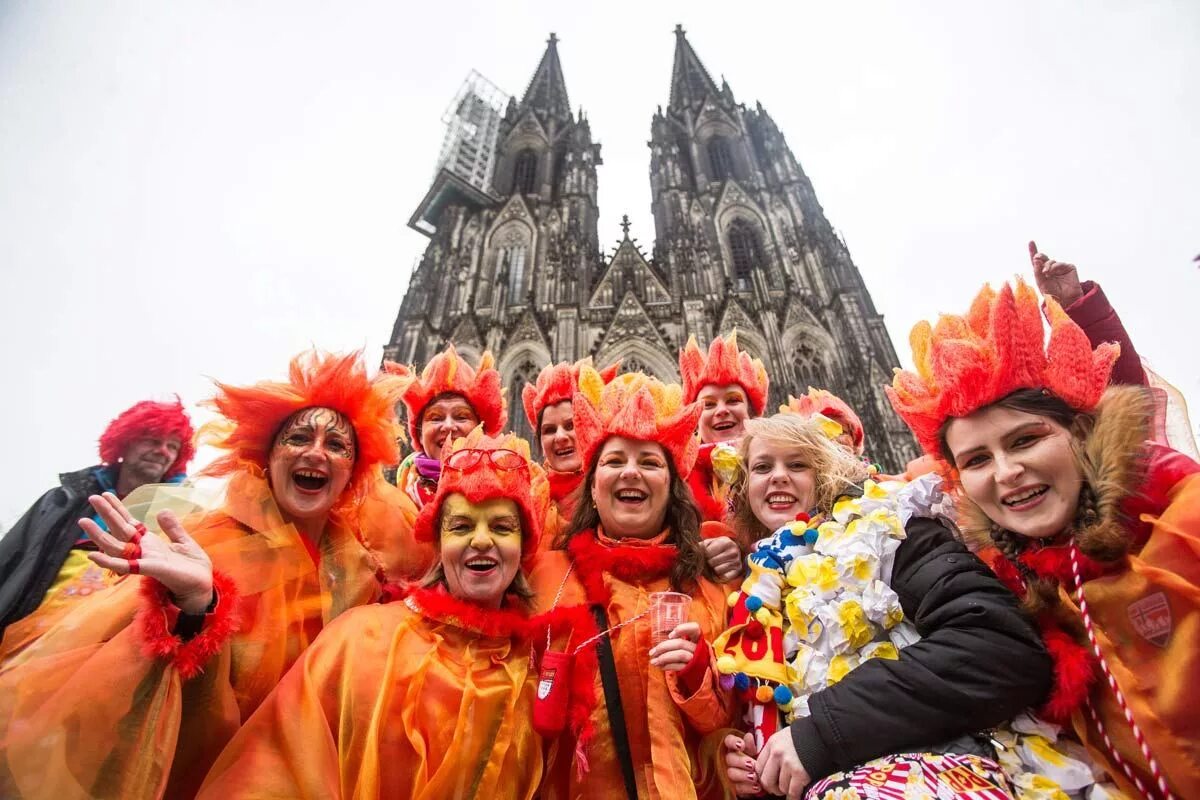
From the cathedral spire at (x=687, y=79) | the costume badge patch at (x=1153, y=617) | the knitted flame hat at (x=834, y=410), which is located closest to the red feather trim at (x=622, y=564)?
the costume badge patch at (x=1153, y=617)

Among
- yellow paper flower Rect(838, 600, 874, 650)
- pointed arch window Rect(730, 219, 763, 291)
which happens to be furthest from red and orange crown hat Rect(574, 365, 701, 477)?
pointed arch window Rect(730, 219, 763, 291)

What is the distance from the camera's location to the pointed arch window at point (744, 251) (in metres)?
18.0

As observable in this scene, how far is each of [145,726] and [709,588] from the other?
1912 millimetres

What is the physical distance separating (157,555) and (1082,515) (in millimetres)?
2698

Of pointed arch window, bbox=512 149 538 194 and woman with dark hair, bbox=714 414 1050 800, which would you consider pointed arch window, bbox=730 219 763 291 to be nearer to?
pointed arch window, bbox=512 149 538 194

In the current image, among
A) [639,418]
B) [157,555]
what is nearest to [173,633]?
[157,555]

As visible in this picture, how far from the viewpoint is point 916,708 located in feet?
4.51

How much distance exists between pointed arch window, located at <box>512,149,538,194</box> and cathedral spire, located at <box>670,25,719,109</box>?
8.08 meters

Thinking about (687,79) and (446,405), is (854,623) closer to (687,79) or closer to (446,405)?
(446,405)

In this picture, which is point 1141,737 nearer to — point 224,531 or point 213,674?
point 213,674

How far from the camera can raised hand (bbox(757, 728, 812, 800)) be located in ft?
4.73

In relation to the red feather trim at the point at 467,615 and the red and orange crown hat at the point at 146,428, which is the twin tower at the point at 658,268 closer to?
the red and orange crown hat at the point at 146,428

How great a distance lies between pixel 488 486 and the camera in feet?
6.62

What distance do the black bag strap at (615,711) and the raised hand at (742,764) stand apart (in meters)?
0.34
